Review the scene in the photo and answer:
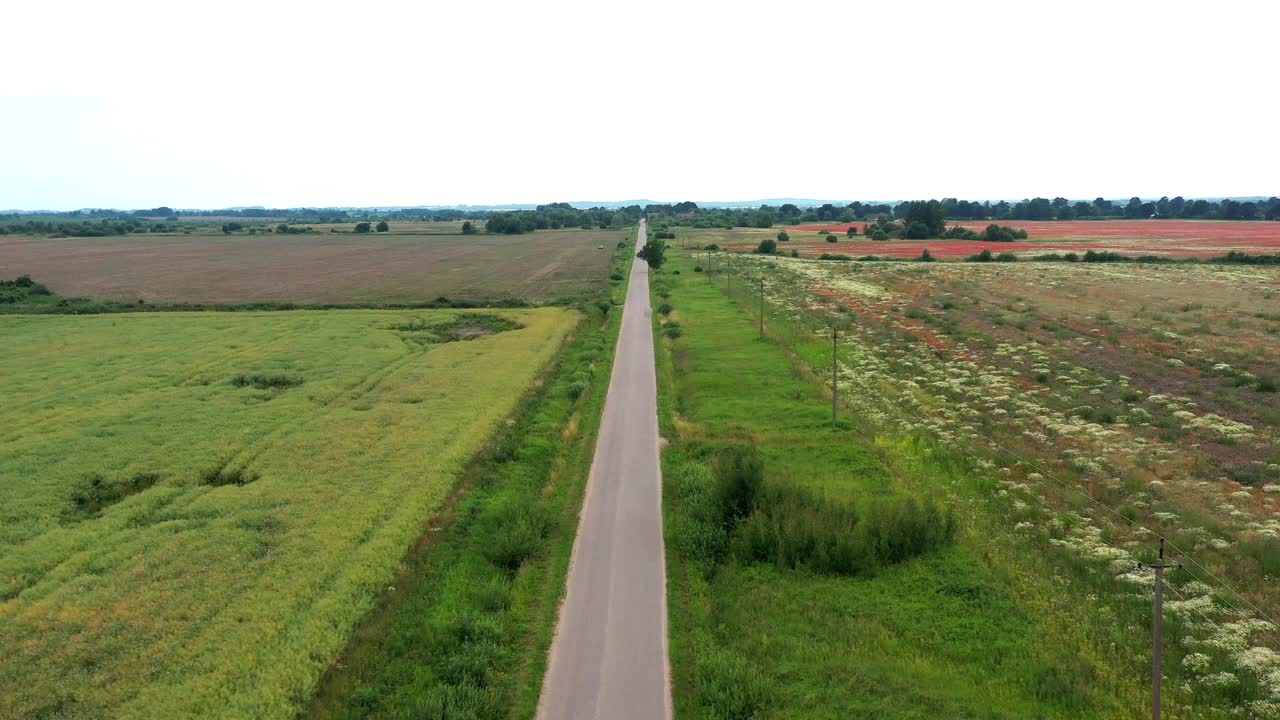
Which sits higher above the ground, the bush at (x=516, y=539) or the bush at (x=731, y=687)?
the bush at (x=516, y=539)

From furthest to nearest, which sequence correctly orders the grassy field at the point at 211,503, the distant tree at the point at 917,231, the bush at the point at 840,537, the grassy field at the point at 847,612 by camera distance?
1. the distant tree at the point at 917,231
2. the bush at the point at 840,537
3. the grassy field at the point at 211,503
4. the grassy field at the point at 847,612

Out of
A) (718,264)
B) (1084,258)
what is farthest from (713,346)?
(1084,258)

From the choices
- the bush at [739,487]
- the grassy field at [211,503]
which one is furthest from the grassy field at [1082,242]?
the bush at [739,487]

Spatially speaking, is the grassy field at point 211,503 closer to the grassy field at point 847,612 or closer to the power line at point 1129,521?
the grassy field at point 847,612

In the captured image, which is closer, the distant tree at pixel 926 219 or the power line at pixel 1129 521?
the power line at pixel 1129 521

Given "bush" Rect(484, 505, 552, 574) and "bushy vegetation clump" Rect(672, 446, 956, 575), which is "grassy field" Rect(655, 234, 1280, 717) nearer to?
"bushy vegetation clump" Rect(672, 446, 956, 575)

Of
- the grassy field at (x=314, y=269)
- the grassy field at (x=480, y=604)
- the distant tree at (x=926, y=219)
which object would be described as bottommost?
the grassy field at (x=480, y=604)
